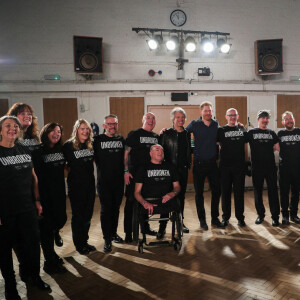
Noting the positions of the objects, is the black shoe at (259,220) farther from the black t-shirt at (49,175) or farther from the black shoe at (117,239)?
the black t-shirt at (49,175)

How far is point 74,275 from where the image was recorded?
104 inches

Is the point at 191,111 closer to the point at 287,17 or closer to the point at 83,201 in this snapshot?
the point at 287,17

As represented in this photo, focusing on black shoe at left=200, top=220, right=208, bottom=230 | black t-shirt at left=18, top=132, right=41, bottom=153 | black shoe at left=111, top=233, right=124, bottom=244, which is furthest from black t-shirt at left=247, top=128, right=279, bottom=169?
black t-shirt at left=18, top=132, right=41, bottom=153

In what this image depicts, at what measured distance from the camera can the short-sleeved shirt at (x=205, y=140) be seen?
382cm

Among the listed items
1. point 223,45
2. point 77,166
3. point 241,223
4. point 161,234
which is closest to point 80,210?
point 77,166

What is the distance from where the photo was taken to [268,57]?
21.7ft

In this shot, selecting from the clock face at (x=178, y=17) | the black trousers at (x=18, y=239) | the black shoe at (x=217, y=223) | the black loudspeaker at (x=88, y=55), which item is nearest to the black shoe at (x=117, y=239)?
the black trousers at (x=18, y=239)

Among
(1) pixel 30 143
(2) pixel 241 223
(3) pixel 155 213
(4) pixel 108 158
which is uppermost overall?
(1) pixel 30 143

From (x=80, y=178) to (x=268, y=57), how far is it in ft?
19.0

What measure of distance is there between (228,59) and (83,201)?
5693 millimetres

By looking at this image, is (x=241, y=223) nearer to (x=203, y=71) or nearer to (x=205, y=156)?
(x=205, y=156)

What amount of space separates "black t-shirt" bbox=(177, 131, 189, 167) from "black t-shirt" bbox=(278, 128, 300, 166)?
1482 millimetres

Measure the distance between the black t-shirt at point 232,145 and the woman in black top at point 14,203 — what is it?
259cm

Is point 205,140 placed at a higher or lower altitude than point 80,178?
higher
